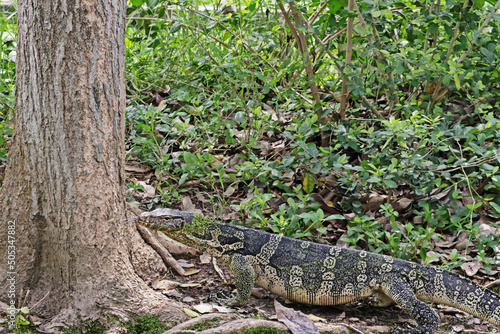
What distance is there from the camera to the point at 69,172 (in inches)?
126

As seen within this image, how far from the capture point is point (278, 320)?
3.51 metres

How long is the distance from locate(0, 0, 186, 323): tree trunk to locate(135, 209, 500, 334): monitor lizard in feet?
1.89

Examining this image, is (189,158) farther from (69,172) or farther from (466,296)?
(466,296)

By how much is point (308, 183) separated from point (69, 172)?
279cm

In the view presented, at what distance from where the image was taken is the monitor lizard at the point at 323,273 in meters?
3.88

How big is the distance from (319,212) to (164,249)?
1.51m

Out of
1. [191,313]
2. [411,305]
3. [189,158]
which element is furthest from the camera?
[189,158]

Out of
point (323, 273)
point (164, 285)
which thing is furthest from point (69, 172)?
point (323, 273)

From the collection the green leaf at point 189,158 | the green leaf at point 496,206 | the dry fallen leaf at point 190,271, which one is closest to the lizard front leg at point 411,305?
the green leaf at point 496,206

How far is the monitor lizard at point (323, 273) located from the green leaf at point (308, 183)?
113 centimetres

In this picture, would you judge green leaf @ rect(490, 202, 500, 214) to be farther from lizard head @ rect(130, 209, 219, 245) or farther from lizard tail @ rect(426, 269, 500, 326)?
lizard head @ rect(130, 209, 219, 245)

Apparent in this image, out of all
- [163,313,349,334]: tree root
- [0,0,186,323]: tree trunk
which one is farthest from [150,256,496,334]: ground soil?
[0,0,186,323]: tree trunk

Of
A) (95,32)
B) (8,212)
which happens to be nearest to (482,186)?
(95,32)

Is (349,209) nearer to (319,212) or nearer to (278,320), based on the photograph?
(319,212)
